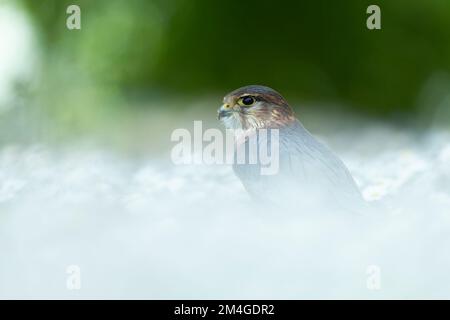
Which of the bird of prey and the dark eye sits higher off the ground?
the dark eye

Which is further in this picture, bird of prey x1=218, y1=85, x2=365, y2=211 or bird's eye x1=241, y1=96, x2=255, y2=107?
bird's eye x1=241, y1=96, x2=255, y2=107

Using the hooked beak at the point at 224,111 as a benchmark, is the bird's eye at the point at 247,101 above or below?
above

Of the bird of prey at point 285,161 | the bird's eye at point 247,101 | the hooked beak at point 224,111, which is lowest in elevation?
the bird of prey at point 285,161

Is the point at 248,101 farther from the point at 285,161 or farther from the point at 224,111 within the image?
the point at 285,161

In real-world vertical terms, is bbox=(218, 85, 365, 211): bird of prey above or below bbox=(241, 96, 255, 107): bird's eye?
below

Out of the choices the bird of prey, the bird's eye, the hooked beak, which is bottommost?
the bird of prey

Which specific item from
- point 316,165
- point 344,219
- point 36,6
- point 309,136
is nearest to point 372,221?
point 344,219

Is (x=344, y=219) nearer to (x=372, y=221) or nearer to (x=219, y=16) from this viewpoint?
(x=372, y=221)

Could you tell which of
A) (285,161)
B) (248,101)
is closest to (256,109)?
(248,101)

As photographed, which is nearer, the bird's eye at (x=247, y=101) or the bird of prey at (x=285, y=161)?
the bird of prey at (x=285, y=161)
